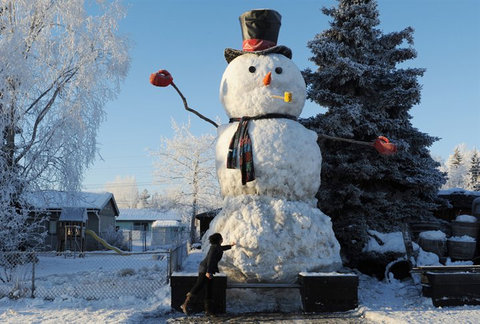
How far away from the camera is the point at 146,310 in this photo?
281 inches

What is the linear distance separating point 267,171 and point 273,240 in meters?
1.25

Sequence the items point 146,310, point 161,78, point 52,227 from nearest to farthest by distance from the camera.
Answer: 1. point 146,310
2. point 161,78
3. point 52,227

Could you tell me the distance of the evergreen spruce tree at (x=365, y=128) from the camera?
1070 cm

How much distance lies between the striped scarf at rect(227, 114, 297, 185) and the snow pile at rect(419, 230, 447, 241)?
19.0ft

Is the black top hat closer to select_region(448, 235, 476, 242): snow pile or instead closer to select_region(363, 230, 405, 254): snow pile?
select_region(363, 230, 405, 254): snow pile

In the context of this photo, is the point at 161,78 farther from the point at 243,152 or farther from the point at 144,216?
the point at 144,216

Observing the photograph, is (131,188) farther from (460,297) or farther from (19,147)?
(460,297)

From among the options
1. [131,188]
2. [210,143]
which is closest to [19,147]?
[210,143]

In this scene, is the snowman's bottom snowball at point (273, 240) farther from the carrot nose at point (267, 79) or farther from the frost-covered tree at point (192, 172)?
the frost-covered tree at point (192, 172)

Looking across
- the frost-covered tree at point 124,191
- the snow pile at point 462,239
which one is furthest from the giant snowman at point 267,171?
the frost-covered tree at point 124,191

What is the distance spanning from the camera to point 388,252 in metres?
10.4

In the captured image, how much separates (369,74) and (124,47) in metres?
8.71

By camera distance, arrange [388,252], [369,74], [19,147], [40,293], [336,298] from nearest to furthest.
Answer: [336,298], [40,293], [388,252], [369,74], [19,147]

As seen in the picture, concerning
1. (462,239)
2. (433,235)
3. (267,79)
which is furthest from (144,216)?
(267,79)
